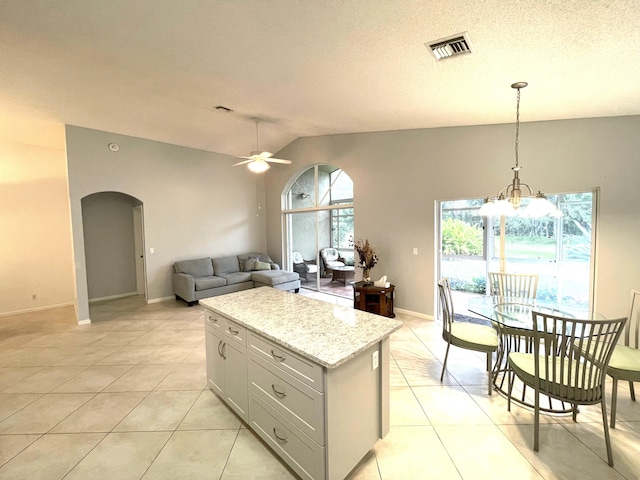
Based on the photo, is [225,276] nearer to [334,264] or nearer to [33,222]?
[334,264]

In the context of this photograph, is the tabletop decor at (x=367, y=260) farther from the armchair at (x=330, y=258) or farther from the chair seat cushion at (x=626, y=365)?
the chair seat cushion at (x=626, y=365)

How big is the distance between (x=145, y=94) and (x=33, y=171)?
3306 mm

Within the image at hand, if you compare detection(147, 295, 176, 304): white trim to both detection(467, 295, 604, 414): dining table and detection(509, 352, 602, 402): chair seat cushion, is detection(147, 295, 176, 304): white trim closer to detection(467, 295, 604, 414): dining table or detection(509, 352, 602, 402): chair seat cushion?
detection(467, 295, 604, 414): dining table

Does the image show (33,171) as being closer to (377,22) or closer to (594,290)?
(377,22)

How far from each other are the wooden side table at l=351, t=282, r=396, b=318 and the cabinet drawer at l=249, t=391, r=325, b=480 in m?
2.82

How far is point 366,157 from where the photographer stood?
16.9 feet

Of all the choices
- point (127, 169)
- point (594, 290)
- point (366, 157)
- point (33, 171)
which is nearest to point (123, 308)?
point (127, 169)

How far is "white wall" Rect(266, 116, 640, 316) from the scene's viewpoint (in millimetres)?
3488

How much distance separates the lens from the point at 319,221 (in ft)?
21.5

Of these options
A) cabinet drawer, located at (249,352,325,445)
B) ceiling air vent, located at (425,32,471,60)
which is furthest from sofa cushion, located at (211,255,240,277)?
ceiling air vent, located at (425,32,471,60)

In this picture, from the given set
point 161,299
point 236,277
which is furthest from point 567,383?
point 161,299

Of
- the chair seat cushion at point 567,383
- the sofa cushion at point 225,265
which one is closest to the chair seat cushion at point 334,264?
the sofa cushion at point 225,265

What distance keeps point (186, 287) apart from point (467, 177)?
17.2 ft

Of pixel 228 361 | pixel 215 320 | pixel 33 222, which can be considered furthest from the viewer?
pixel 33 222
